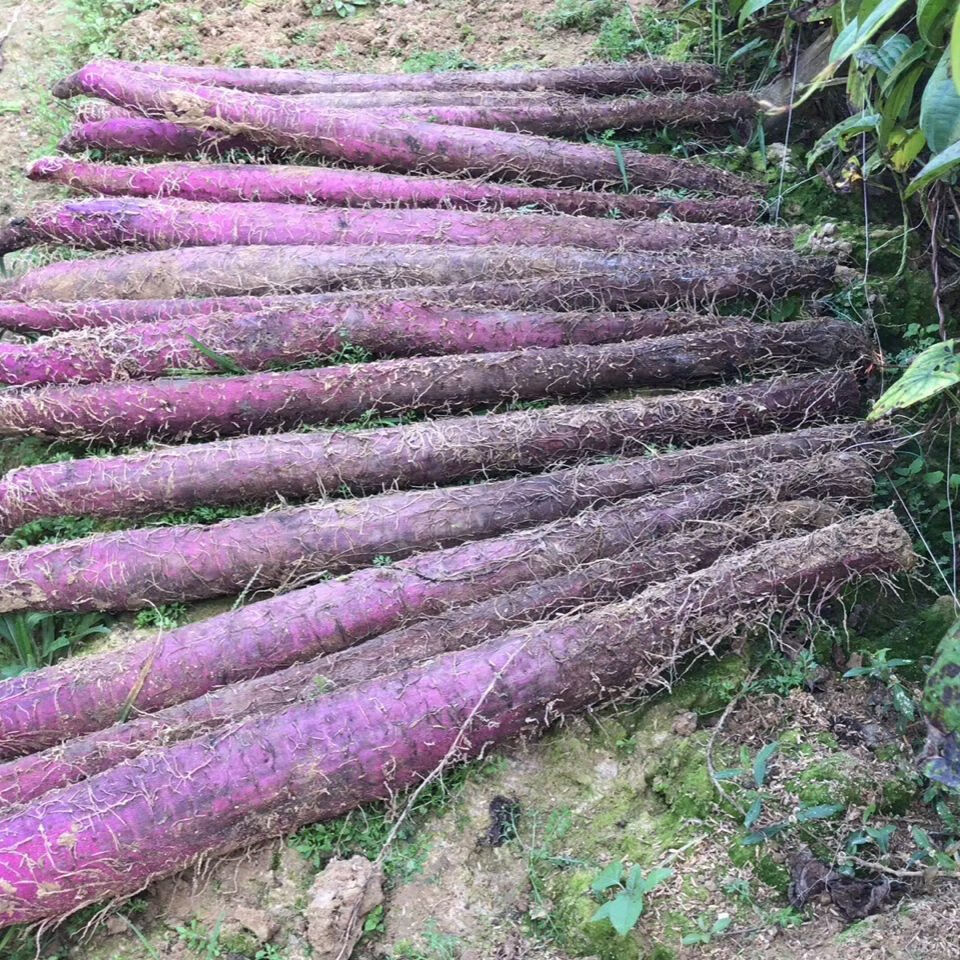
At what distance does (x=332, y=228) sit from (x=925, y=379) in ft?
8.35

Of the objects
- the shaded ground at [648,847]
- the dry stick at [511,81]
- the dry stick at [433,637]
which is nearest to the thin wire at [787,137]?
the dry stick at [511,81]

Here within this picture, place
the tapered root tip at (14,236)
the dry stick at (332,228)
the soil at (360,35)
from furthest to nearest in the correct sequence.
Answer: the soil at (360,35) → the tapered root tip at (14,236) → the dry stick at (332,228)

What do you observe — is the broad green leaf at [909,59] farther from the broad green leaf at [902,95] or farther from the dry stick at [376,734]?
the dry stick at [376,734]

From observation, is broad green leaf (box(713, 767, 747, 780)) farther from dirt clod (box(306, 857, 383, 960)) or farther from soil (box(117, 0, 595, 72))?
soil (box(117, 0, 595, 72))

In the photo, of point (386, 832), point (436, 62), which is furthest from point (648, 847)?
point (436, 62)

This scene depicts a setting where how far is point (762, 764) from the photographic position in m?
2.34

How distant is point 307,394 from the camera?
330 cm

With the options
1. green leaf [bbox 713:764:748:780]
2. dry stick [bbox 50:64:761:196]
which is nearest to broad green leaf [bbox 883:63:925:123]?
dry stick [bbox 50:64:761:196]

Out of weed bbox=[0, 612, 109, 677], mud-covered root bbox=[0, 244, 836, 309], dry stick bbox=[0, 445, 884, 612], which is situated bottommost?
weed bbox=[0, 612, 109, 677]

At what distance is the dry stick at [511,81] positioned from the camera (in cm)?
463

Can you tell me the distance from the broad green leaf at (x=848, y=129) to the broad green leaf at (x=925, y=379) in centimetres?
118

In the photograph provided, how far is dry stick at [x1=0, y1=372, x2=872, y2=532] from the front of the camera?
3104mm

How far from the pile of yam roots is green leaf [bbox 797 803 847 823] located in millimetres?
539

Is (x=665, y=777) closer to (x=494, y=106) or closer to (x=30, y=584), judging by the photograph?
(x=30, y=584)
